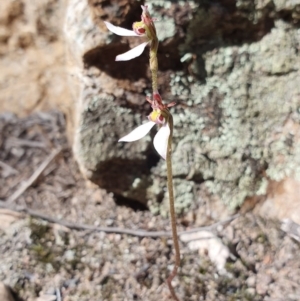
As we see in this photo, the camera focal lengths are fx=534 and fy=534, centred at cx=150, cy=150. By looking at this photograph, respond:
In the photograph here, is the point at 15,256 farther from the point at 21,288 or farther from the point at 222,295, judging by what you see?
the point at 222,295

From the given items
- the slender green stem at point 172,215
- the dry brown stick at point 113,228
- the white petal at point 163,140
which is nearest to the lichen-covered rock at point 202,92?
the dry brown stick at point 113,228

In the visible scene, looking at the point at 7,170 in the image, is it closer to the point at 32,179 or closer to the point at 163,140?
the point at 32,179

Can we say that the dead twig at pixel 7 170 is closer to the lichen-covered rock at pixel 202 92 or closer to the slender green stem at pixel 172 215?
the lichen-covered rock at pixel 202 92

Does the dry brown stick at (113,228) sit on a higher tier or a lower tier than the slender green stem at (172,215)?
lower

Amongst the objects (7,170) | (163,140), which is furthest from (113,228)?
(163,140)

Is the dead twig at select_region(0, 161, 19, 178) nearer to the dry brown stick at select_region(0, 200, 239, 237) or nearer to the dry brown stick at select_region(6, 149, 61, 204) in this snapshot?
the dry brown stick at select_region(6, 149, 61, 204)

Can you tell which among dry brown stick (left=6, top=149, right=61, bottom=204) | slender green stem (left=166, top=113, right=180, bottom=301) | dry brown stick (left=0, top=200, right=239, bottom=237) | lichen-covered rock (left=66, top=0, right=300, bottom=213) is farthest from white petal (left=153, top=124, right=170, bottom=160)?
dry brown stick (left=6, top=149, right=61, bottom=204)

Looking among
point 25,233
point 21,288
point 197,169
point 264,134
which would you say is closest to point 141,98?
point 197,169
